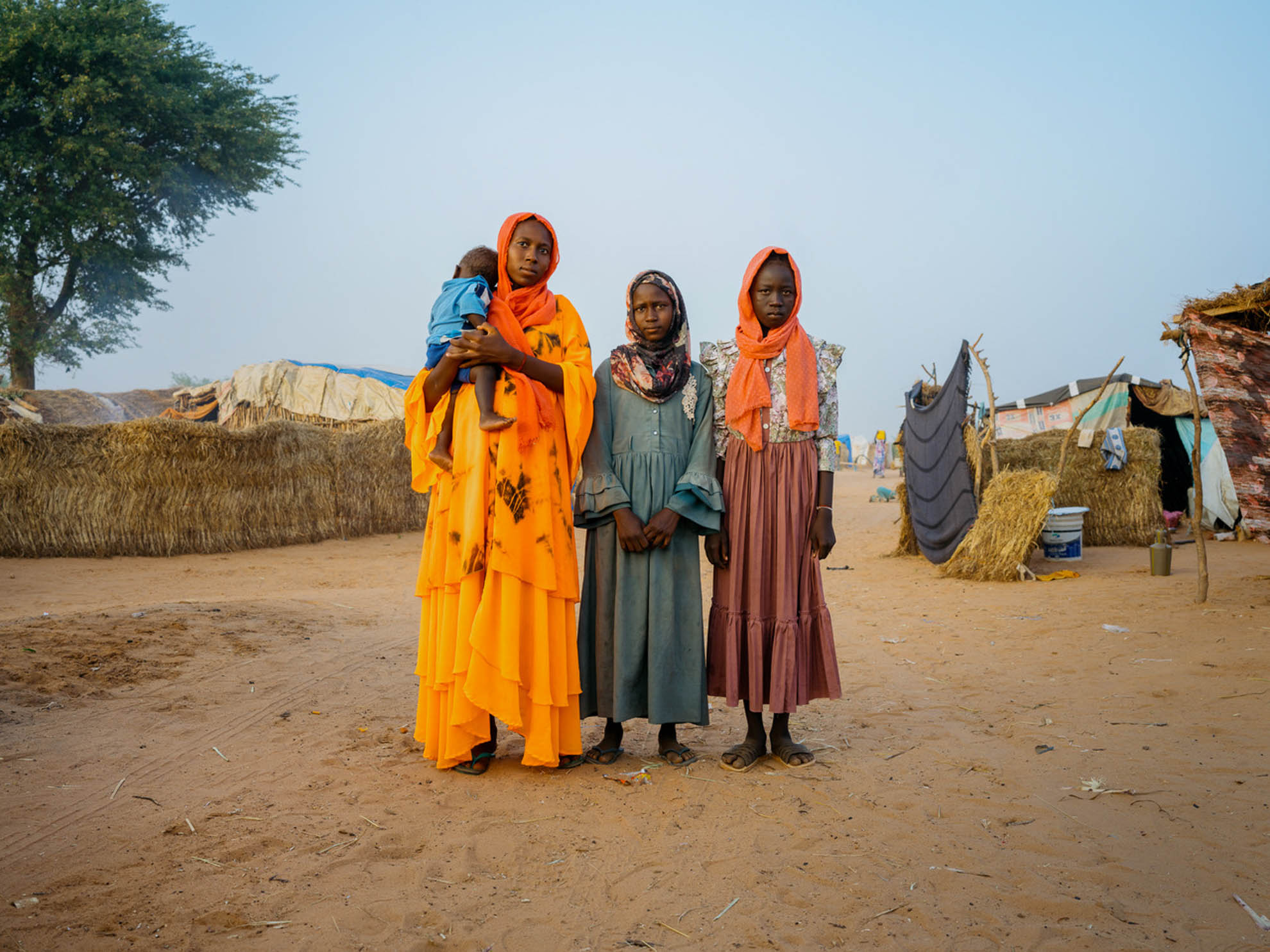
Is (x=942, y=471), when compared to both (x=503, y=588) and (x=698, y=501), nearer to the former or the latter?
(x=698, y=501)

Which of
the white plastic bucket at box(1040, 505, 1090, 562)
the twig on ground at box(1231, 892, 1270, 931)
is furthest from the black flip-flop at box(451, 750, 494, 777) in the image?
the white plastic bucket at box(1040, 505, 1090, 562)

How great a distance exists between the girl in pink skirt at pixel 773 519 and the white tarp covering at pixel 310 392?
48.0 ft

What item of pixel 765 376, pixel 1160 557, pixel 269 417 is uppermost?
pixel 269 417

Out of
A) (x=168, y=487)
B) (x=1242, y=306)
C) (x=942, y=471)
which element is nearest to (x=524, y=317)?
(x=1242, y=306)

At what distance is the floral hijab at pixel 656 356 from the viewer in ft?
10.5

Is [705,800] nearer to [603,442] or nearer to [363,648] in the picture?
[603,442]

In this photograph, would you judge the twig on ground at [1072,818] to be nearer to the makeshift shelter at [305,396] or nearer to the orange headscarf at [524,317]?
the orange headscarf at [524,317]

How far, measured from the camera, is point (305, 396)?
17141 mm

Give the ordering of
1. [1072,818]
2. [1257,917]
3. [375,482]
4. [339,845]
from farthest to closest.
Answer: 1. [375,482]
2. [1072,818]
3. [339,845]
4. [1257,917]

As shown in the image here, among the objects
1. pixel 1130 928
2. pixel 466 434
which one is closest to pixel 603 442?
pixel 466 434

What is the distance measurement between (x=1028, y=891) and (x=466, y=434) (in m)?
2.29

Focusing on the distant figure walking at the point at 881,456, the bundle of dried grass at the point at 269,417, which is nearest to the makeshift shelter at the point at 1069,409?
the bundle of dried grass at the point at 269,417

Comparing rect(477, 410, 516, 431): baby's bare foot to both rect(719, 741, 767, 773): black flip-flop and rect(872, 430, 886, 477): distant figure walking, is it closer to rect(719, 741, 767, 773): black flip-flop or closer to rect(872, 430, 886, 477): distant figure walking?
rect(719, 741, 767, 773): black flip-flop

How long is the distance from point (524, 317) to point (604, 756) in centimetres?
177
